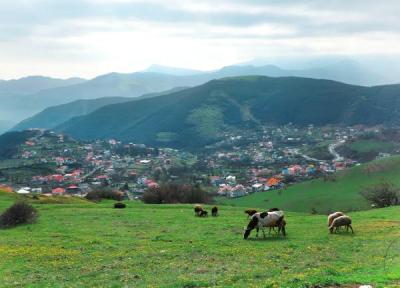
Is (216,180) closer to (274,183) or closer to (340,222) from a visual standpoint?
(274,183)

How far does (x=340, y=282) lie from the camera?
54.3 feet

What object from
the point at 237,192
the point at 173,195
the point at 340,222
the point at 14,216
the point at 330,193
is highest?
the point at 340,222

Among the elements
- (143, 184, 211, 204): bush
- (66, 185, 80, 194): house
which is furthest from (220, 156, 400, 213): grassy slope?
(66, 185, 80, 194): house

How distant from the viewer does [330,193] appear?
10144 cm

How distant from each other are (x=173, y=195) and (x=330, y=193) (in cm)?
3855

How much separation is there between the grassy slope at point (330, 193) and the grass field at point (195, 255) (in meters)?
52.0


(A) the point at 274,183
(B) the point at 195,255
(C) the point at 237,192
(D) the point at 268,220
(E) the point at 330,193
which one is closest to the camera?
(B) the point at 195,255

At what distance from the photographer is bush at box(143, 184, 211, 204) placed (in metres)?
79.5

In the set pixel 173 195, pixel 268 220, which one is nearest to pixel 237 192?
pixel 173 195

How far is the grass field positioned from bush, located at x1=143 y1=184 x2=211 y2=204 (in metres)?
38.4

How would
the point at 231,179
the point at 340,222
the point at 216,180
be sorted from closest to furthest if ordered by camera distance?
the point at 340,222 → the point at 216,180 → the point at 231,179

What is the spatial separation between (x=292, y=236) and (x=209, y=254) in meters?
8.24

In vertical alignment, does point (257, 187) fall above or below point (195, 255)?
below

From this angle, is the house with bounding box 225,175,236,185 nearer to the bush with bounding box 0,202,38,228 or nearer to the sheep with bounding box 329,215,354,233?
the bush with bounding box 0,202,38,228
